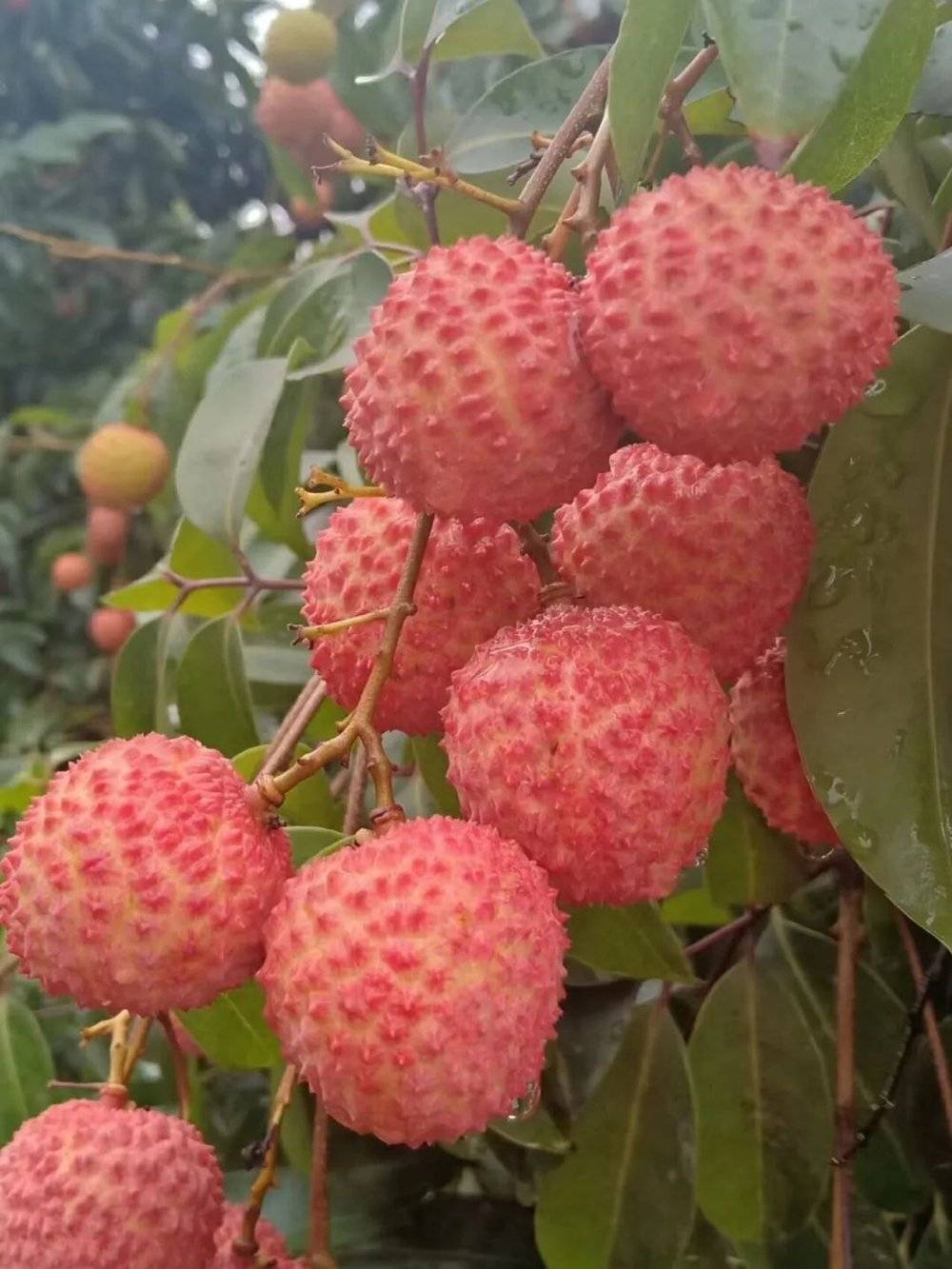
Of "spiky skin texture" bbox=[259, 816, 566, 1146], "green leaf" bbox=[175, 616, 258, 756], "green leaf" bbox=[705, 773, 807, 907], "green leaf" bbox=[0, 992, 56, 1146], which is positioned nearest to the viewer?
"spiky skin texture" bbox=[259, 816, 566, 1146]

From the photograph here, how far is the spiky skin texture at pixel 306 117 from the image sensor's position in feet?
5.89

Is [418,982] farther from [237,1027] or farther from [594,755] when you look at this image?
[237,1027]

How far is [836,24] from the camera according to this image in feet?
1.46

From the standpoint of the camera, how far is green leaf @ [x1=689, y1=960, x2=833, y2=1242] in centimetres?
73

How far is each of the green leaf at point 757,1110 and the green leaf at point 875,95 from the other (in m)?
0.50

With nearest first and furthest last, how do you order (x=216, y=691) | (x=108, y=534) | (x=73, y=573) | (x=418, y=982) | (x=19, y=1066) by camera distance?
(x=418, y=982) < (x=216, y=691) < (x=19, y=1066) < (x=108, y=534) < (x=73, y=573)

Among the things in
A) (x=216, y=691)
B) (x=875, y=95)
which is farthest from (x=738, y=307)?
(x=216, y=691)

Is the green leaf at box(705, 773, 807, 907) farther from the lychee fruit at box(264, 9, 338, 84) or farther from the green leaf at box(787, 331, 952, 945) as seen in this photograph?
the lychee fruit at box(264, 9, 338, 84)

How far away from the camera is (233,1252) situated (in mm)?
618

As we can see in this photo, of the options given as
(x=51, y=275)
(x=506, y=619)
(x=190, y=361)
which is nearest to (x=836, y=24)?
(x=506, y=619)

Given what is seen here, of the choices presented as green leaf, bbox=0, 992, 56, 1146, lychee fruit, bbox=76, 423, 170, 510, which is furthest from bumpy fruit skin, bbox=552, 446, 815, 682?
lychee fruit, bbox=76, 423, 170, 510

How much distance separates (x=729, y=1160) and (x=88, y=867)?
1.53ft

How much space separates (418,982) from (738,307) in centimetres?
27

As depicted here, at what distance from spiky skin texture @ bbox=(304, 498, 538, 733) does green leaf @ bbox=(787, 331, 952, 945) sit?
137mm
